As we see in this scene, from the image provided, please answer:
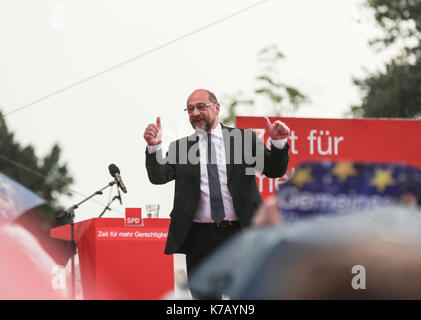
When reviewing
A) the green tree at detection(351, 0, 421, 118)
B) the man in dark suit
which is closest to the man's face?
the man in dark suit

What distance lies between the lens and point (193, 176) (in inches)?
121

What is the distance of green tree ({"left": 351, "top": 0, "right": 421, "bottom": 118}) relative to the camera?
943 inches

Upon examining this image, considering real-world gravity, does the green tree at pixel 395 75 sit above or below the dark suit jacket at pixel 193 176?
above

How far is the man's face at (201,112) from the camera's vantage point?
2955 millimetres

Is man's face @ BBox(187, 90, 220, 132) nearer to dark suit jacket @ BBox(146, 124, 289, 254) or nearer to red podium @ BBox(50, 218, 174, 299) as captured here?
dark suit jacket @ BBox(146, 124, 289, 254)

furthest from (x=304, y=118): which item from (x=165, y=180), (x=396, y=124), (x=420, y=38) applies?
(x=420, y=38)

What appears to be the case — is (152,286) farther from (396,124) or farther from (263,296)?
(263,296)

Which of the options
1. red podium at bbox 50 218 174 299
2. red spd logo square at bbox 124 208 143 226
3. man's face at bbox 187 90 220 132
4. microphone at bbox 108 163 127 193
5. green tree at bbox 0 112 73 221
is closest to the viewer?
man's face at bbox 187 90 220 132

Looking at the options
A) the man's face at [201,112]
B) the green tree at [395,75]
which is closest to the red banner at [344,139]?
the man's face at [201,112]

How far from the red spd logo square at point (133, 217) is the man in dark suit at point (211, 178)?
113 inches

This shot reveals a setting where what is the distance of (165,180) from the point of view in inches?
124

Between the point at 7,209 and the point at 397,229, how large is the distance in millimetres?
3137

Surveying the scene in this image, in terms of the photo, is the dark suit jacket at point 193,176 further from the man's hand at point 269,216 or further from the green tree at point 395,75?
the green tree at point 395,75

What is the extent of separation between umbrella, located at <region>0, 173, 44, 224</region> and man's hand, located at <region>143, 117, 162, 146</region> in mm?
1592
